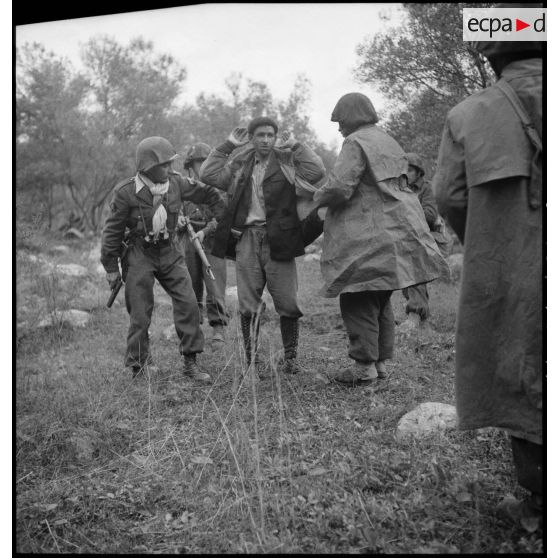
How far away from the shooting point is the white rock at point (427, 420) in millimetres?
3738

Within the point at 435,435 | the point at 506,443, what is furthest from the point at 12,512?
the point at 506,443

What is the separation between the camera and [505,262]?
259cm

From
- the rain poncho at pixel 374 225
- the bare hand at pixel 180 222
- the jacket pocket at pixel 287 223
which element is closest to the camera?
the rain poncho at pixel 374 225

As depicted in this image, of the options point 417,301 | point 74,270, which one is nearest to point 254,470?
point 417,301

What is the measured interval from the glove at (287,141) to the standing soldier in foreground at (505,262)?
254 centimetres

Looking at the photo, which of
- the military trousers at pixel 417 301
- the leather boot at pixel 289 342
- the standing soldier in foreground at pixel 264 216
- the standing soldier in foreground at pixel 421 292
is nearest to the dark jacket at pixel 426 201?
the standing soldier in foreground at pixel 421 292

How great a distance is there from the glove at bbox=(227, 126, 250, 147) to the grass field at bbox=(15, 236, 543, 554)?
2.05m

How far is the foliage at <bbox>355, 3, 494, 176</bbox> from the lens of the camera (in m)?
7.08

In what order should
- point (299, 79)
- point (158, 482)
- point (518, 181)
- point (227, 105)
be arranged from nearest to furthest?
point (518, 181) < point (158, 482) < point (299, 79) < point (227, 105)

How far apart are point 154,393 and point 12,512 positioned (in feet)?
6.42

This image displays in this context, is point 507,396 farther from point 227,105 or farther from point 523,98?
point 227,105

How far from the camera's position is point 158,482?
3.46 m

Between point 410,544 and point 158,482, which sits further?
point 158,482

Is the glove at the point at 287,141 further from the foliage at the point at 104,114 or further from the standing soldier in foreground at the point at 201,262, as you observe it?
the foliage at the point at 104,114
